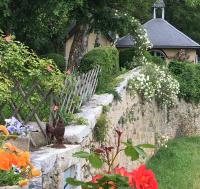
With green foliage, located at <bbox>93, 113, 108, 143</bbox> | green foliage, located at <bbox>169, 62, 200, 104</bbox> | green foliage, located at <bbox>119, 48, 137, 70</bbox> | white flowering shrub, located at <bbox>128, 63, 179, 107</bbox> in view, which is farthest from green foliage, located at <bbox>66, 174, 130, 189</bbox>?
green foliage, located at <bbox>119, 48, 137, 70</bbox>

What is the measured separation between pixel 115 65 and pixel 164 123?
3.37m

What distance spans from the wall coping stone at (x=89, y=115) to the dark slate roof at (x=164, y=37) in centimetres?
2100

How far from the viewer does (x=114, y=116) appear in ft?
33.2

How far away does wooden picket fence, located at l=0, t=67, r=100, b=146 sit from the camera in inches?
253

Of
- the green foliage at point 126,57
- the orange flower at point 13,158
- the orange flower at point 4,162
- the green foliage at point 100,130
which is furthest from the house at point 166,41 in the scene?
the orange flower at point 4,162

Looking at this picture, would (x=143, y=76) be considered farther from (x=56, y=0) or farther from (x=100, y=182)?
(x=100, y=182)

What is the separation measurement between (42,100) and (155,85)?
8375mm

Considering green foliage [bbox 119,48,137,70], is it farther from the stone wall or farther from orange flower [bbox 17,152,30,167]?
orange flower [bbox 17,152,30,167]

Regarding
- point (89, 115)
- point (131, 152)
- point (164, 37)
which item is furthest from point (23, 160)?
point (164, 37)

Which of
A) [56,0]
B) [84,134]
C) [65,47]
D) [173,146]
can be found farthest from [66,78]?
[65,47]

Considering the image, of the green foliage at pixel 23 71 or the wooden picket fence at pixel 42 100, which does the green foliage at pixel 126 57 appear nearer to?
the wooden picket fence at pixel 42 100

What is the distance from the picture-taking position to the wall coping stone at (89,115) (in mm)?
6573

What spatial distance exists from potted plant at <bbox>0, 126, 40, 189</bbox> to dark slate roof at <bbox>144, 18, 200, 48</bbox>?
28.9 m

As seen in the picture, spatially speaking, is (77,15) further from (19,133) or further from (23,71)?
(19,133)
